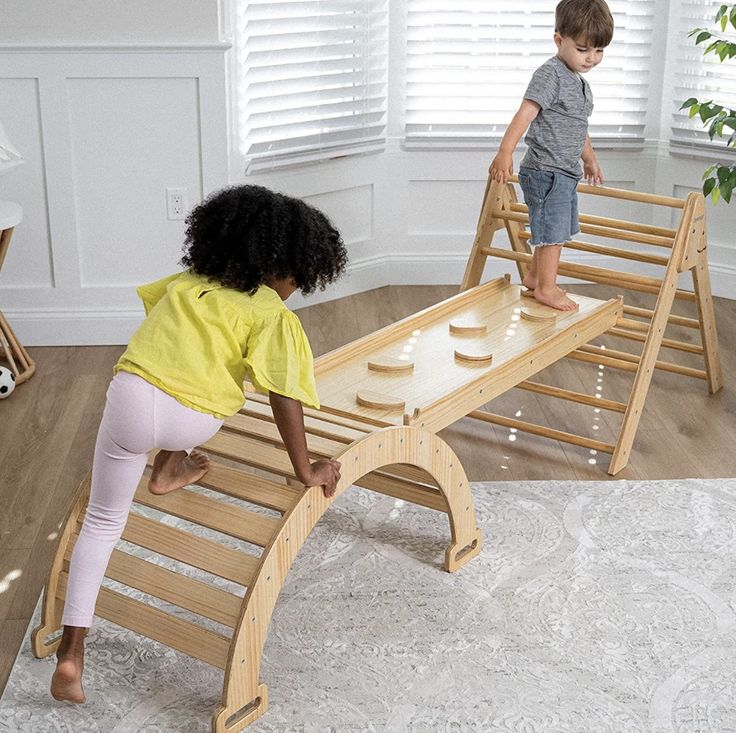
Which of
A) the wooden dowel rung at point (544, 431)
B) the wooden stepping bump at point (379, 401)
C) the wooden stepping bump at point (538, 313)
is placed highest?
the wooden stepping bump at point (538, 313)

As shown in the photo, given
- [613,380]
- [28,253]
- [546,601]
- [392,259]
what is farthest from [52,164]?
[546,601]

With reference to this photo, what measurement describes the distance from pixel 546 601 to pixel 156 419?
968 mm

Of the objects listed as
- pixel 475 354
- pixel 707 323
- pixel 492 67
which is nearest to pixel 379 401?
pixel 475 354

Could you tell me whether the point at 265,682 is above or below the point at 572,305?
below

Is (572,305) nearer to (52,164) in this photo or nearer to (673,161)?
(673,161)

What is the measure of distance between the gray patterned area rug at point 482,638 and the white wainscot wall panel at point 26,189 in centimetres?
159

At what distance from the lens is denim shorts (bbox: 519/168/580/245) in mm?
3041

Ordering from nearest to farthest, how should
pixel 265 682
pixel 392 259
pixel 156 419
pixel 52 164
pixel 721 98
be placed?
pixel 156 419 → pixel 265 682 → pixel 52 164 → pixel 721 98 → pixel 392 259

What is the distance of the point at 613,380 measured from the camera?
11.6ft

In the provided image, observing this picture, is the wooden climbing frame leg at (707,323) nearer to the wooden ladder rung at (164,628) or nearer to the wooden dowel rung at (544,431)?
the wooden dowel rung at (544,431)

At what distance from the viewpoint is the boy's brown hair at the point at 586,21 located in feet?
9.26

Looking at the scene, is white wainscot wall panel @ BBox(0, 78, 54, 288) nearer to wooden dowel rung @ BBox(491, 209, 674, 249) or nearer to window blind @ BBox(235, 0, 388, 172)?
window blind @ BBox(235, 0, 388, 172)

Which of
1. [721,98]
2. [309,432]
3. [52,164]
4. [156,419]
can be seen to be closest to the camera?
[156,419]

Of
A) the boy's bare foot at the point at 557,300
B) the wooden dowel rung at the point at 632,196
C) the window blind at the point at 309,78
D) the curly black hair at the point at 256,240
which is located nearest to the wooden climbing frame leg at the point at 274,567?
the curly black hair at the point at 256,240
